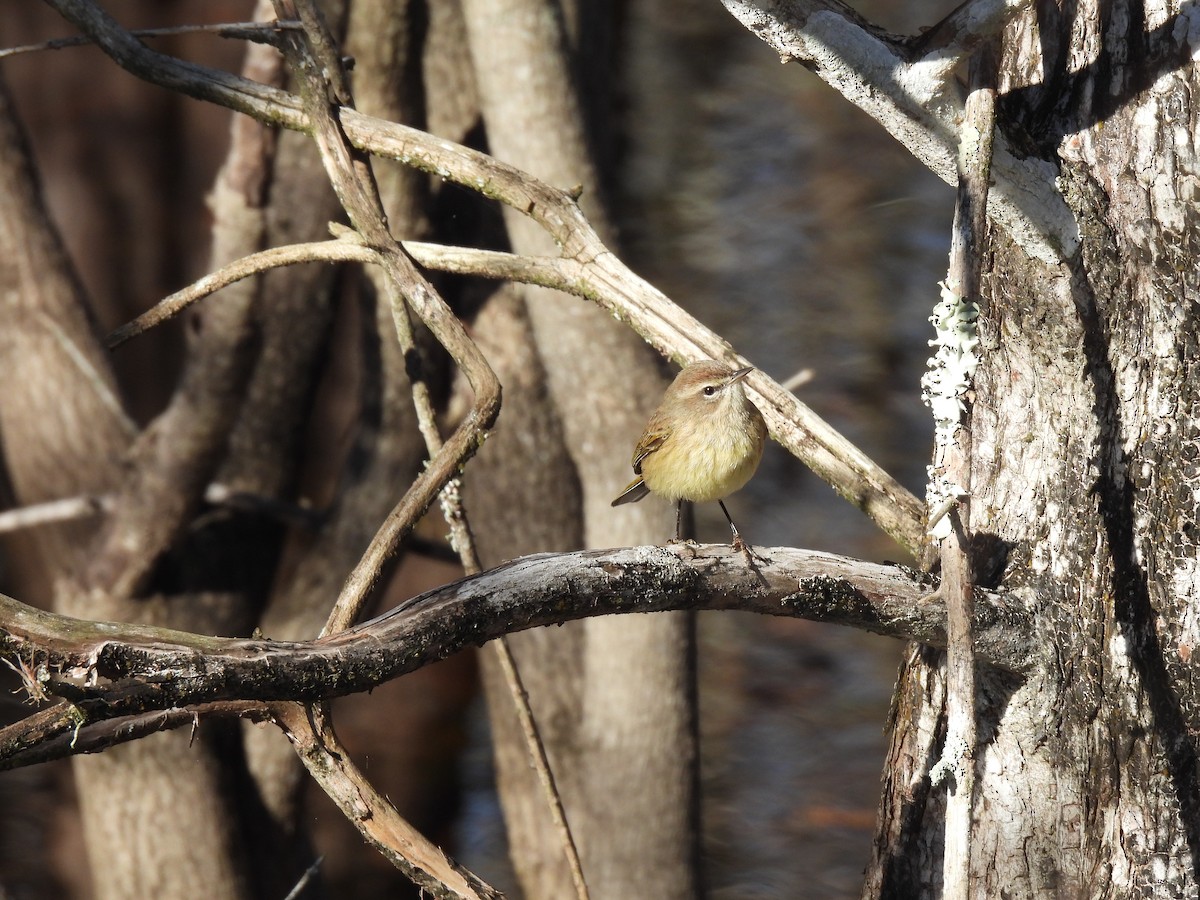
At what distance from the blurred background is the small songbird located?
114 cm

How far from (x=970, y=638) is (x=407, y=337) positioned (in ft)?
4.60

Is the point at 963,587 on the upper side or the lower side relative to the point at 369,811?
upper

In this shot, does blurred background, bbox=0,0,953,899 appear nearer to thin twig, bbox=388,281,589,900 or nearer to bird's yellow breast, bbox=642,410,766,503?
thin twig, bbox=388,281,589,900

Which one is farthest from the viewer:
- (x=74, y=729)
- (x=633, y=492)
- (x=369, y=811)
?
(x=633, y=492)

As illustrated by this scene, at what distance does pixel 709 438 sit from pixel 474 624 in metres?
1.37

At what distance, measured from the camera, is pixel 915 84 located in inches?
79.3

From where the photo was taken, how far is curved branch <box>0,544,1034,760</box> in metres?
Answer: 1.53

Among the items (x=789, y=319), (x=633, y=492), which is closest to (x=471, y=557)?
(x=633, y=492)

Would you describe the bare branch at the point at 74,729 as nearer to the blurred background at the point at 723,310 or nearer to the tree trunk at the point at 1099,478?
the blurred background at the point at 723,310

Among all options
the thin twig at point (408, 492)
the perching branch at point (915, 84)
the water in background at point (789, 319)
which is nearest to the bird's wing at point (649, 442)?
the thin twig at point (408, 492)

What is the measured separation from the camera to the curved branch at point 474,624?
153 cm

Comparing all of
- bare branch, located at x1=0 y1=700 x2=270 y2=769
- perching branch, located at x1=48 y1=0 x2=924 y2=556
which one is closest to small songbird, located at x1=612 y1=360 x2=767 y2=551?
perching branch, located at x1=48 y1=0 x2=924 y2=556

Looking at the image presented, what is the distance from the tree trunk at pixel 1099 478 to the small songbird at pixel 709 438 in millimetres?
897

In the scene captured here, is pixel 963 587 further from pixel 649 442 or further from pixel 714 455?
pixel 649 442
